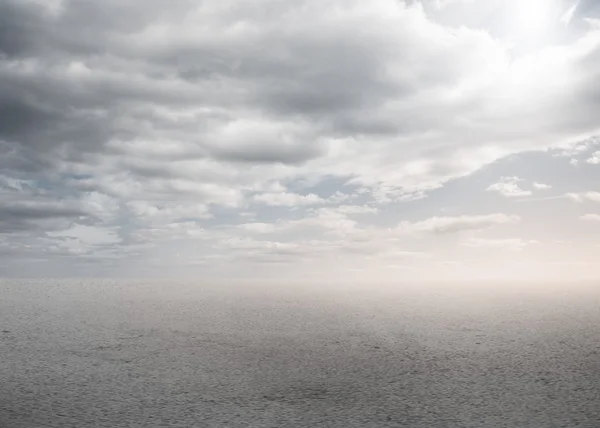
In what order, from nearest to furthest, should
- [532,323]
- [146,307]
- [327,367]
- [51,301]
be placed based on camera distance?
[327,367] → [532,323] → [146,307] → [51,301]

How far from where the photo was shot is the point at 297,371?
15516mm

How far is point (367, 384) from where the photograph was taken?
1388cm

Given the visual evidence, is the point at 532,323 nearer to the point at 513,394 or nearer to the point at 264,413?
the point at 513,394

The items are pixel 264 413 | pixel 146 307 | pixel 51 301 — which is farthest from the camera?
pixel 51 301

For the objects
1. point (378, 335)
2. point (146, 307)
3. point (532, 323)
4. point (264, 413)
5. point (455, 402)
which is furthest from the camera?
point (146, 307)

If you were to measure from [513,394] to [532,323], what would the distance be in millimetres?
14463

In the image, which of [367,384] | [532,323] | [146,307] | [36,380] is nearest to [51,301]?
[146,307]

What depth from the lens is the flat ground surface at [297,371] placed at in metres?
11.2

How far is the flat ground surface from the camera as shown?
11.2 meters

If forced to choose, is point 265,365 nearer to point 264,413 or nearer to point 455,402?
point 264,413

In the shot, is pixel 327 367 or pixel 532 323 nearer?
pixel 327 367

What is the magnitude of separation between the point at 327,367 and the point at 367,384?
7.93 feet

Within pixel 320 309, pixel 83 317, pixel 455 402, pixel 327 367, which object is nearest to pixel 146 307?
pixel 83 317

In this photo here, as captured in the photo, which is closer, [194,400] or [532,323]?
[194,400]
